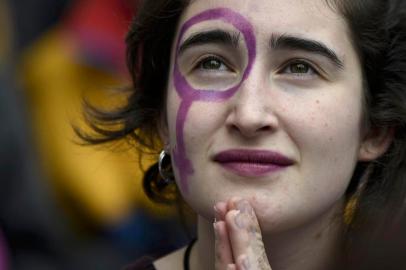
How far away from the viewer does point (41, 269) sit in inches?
203

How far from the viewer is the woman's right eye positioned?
3.12 meters

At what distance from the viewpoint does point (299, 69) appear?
3.06 metres

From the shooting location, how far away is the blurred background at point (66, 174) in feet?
16.8

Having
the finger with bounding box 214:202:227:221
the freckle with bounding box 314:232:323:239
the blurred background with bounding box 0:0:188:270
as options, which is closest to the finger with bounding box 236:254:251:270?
the finger with bounding box 214:202:227:221

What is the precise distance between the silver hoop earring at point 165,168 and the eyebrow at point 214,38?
491mm

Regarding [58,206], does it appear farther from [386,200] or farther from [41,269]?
[386,200]

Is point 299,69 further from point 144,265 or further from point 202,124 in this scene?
point 144,265

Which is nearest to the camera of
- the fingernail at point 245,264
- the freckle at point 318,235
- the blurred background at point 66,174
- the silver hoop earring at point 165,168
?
the fingernail at point 245,264

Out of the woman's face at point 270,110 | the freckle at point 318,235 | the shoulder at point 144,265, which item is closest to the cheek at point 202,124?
the woman's face at point 270,110

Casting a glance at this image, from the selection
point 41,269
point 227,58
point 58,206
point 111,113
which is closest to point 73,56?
point 58,206

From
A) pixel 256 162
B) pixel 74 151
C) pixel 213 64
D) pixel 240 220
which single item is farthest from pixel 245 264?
pixel 74 151

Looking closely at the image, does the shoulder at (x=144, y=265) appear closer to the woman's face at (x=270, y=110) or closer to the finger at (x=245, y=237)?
the woman's face at (x=270, y=110)

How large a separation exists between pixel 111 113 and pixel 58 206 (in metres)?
1.54

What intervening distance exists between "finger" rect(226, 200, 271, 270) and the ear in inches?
23.3
